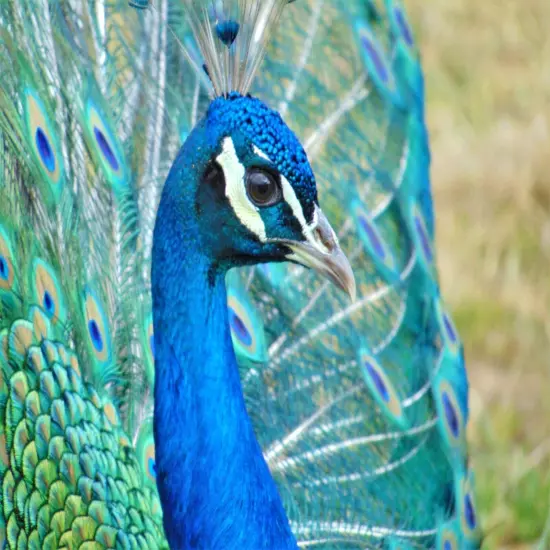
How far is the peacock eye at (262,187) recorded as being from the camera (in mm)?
1283

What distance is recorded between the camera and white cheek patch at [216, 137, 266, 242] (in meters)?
1.30

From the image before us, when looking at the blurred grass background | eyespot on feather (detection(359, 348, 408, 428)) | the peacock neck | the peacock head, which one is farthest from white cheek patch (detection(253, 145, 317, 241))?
the blurred grass background

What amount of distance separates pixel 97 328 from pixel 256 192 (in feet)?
1.34

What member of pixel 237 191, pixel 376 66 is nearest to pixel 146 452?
pixel 237 191

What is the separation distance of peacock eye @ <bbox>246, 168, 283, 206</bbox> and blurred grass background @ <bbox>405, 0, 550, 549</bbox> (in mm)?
941

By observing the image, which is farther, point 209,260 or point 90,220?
point 90,220

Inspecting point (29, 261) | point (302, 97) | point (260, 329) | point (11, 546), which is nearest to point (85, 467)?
point (11, 546)

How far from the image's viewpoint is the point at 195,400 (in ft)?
4.45

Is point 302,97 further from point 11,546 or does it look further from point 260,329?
point 11,546

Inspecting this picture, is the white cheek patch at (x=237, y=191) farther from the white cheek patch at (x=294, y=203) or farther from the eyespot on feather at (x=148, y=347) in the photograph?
the eyespot on feather at (x=148, y=347)

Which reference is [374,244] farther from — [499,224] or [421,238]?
[499,224]

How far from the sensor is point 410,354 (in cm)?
194

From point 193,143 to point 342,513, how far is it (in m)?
0.65

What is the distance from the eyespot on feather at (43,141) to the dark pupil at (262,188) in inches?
15.4
